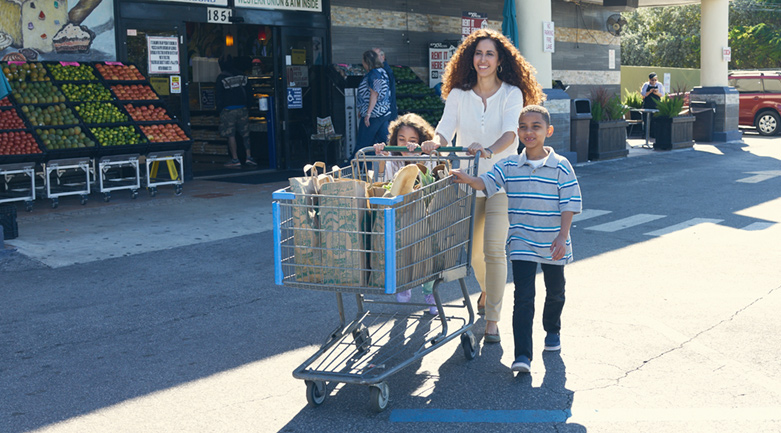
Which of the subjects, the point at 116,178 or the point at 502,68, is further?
the point at 116,178

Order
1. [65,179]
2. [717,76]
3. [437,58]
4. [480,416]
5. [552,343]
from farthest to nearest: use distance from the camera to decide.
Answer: [717,76], [437,58], [65,179], [552,343], [480,416]

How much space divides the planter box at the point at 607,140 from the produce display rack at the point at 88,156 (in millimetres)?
8872

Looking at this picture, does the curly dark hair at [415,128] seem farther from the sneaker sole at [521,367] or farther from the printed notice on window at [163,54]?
the printed notice on window at [163,54]

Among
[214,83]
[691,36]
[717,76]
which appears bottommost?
[214,83]

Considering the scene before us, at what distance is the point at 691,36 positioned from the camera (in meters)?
46.3

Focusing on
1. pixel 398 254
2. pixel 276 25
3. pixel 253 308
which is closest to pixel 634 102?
pixel 276 25

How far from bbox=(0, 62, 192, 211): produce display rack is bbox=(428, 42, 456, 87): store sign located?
722 centimetres

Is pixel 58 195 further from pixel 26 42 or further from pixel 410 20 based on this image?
pixel 410 20

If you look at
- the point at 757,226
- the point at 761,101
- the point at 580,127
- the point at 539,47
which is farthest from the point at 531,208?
the point at 761,101

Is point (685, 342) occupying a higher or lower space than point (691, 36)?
lower

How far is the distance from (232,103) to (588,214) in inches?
312

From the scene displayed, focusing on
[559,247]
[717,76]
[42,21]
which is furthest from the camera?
[717,76]

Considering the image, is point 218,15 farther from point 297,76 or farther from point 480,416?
point 480,416

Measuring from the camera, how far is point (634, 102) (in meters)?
22.8
